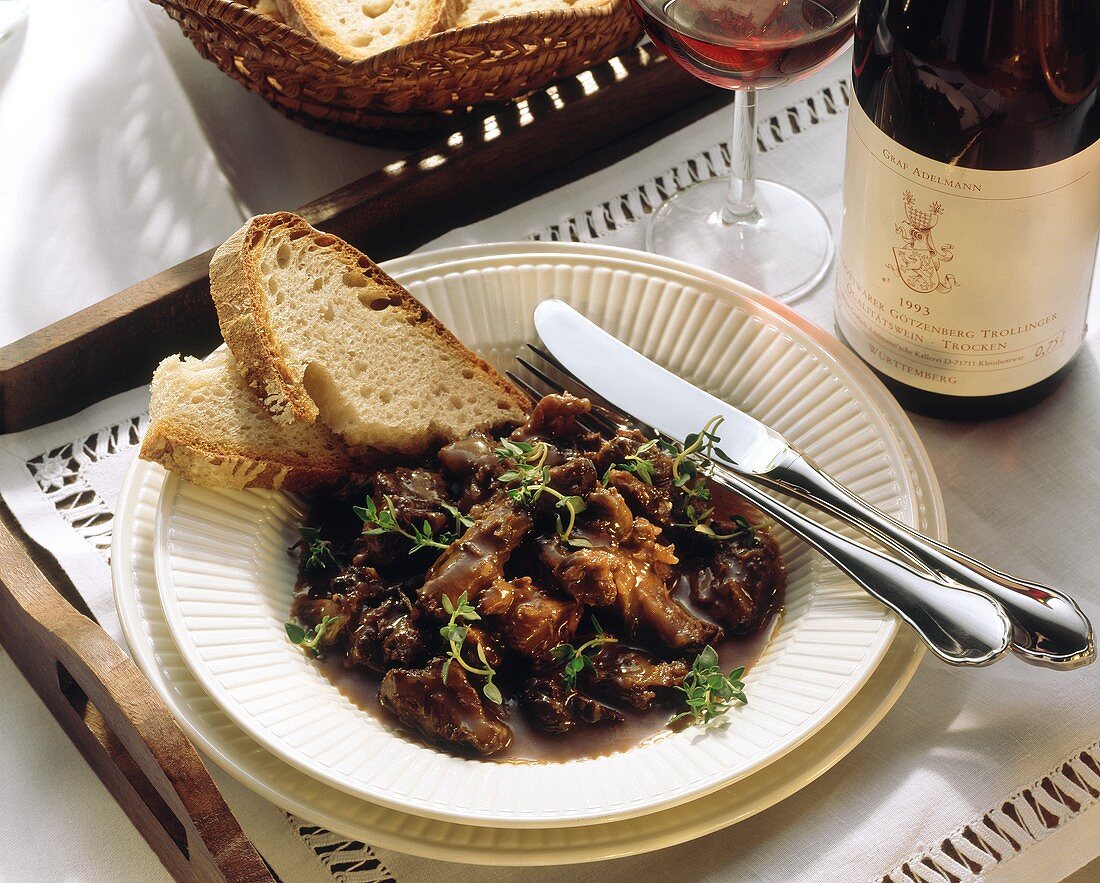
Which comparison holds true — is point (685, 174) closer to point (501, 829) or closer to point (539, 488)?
point (539, 488)

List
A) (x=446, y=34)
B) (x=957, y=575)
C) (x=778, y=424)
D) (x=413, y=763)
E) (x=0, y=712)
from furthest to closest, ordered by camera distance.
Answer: (x=446, y=34) < (x=778, y=424) < (x=0, y=712) < (x=957, y=575) < (x=413, y=763)

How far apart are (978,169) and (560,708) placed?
2.97ft

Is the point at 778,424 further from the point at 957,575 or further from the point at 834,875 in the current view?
the point at 834,875

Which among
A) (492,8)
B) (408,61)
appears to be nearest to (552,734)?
(408,61)

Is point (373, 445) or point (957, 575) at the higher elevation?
point (373, 445)

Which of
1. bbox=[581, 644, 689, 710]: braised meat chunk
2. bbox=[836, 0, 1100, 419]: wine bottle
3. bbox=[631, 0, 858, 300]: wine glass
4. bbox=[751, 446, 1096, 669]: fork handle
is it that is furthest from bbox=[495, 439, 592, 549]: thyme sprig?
bbox=[631, 0, 858, 300]: wine glass

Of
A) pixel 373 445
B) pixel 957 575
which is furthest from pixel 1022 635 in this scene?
pixel 373 445

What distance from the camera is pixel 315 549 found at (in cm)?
174

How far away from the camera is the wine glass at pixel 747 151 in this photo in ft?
6.02

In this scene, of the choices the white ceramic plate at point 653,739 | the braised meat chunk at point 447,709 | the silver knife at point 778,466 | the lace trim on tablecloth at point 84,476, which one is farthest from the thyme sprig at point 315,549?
the silver knife at point 778,466

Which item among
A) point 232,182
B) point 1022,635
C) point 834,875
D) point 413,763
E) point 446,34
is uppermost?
point 446,34

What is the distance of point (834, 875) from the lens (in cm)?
150

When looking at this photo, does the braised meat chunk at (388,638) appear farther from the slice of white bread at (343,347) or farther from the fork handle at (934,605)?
the fork handle at (934,605)

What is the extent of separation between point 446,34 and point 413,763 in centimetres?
128
